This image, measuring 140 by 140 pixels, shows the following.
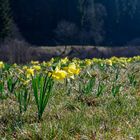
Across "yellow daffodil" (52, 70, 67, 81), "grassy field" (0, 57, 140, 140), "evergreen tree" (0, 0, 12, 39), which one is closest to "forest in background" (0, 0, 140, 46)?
"evergreen tree" (0, 0, 12, 39)

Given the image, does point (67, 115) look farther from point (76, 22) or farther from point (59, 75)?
point (76, 22)

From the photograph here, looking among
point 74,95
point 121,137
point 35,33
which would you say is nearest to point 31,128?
point 121,137

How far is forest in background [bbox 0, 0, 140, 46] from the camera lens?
6525 cm

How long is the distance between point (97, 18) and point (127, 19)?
5652mm

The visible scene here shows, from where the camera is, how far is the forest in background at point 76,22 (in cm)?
6525

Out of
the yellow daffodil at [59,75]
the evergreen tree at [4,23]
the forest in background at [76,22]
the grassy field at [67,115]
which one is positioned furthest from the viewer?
the forest in background at [76,22]

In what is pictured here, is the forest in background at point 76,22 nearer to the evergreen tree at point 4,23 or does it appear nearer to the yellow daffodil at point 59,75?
the evergreen tree at point 4,23

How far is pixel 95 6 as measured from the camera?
245 feet

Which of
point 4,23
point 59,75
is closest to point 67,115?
point 59,75

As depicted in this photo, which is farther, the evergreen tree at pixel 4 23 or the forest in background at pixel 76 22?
the forest in background at pixel 76 22

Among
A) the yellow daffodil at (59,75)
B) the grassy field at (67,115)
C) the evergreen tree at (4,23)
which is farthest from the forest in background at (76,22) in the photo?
the yellow daffodil at (59,75)

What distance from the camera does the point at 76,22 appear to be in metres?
67.8

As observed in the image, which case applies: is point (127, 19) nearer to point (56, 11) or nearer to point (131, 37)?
point (131, 37)

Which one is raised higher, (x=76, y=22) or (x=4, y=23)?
(x=76, y=22)
